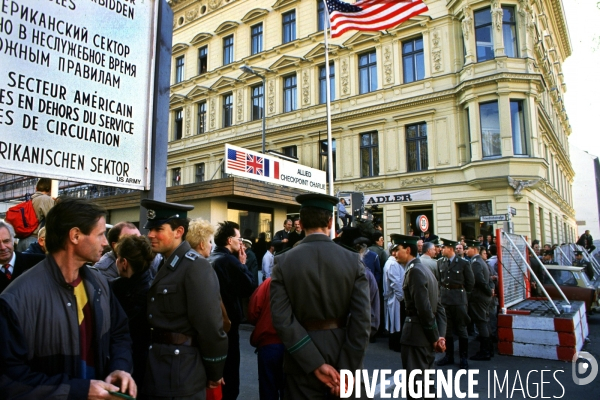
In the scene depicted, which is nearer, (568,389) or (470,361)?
(568,389)

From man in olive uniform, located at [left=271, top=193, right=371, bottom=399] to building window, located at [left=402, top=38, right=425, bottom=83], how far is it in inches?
815

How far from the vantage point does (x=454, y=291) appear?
7625 millimetres

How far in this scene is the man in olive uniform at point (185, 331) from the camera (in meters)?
2.65

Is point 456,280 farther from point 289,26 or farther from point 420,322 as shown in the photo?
point 289,26

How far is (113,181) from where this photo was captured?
3068 mm

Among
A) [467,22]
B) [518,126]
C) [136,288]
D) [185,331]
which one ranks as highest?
[467,22]

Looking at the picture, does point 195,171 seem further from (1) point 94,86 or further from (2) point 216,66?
(1) point 94,86

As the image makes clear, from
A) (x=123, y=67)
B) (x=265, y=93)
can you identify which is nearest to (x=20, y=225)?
(x=123, y=67)

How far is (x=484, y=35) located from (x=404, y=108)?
491 centimetres

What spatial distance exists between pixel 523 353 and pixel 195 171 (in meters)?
26.0

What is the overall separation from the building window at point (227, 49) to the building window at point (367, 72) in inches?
398

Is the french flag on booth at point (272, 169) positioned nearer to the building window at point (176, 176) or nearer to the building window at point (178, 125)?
the building window at point (176, 176)

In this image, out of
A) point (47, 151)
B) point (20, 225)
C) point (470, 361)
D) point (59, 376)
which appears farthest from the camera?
point (470, 361)

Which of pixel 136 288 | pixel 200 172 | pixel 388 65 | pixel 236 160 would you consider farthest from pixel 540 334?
pixel 200 172
